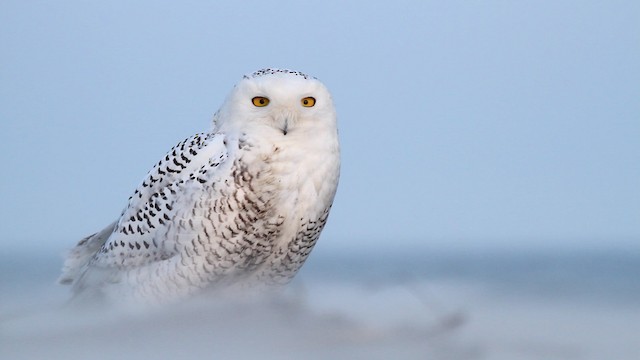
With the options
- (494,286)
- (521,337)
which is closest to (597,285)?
(494,286)

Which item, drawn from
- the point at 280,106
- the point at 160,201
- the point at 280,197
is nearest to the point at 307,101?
the point at 280,106

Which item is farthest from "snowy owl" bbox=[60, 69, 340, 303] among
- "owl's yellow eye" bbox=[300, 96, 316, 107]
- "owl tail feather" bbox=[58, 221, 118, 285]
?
"owl tail feather" bbox=[58, 221, 118, 285]

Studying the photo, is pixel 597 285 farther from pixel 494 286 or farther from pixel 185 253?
pixel 185 253

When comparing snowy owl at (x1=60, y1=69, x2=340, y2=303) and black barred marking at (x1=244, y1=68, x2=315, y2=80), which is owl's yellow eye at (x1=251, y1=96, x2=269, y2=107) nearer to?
snowy owl at (x1=60, y1=69, x2=340, y2=303)

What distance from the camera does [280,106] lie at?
5.57m

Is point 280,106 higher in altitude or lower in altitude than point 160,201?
higher

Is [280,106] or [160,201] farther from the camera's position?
[160,201]

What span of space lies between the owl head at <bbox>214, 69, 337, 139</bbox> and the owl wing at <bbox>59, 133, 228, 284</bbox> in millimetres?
184

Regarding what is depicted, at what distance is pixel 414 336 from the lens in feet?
17.4

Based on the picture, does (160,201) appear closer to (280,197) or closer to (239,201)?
(239,201)

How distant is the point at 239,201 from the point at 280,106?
0.50 meters

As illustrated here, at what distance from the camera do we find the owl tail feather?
20.4 ft

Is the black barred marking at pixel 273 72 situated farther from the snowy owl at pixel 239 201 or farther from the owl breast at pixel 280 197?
the owl breast at pixel 280 197

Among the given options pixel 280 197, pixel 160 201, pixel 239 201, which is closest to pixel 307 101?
pixel 280 197
